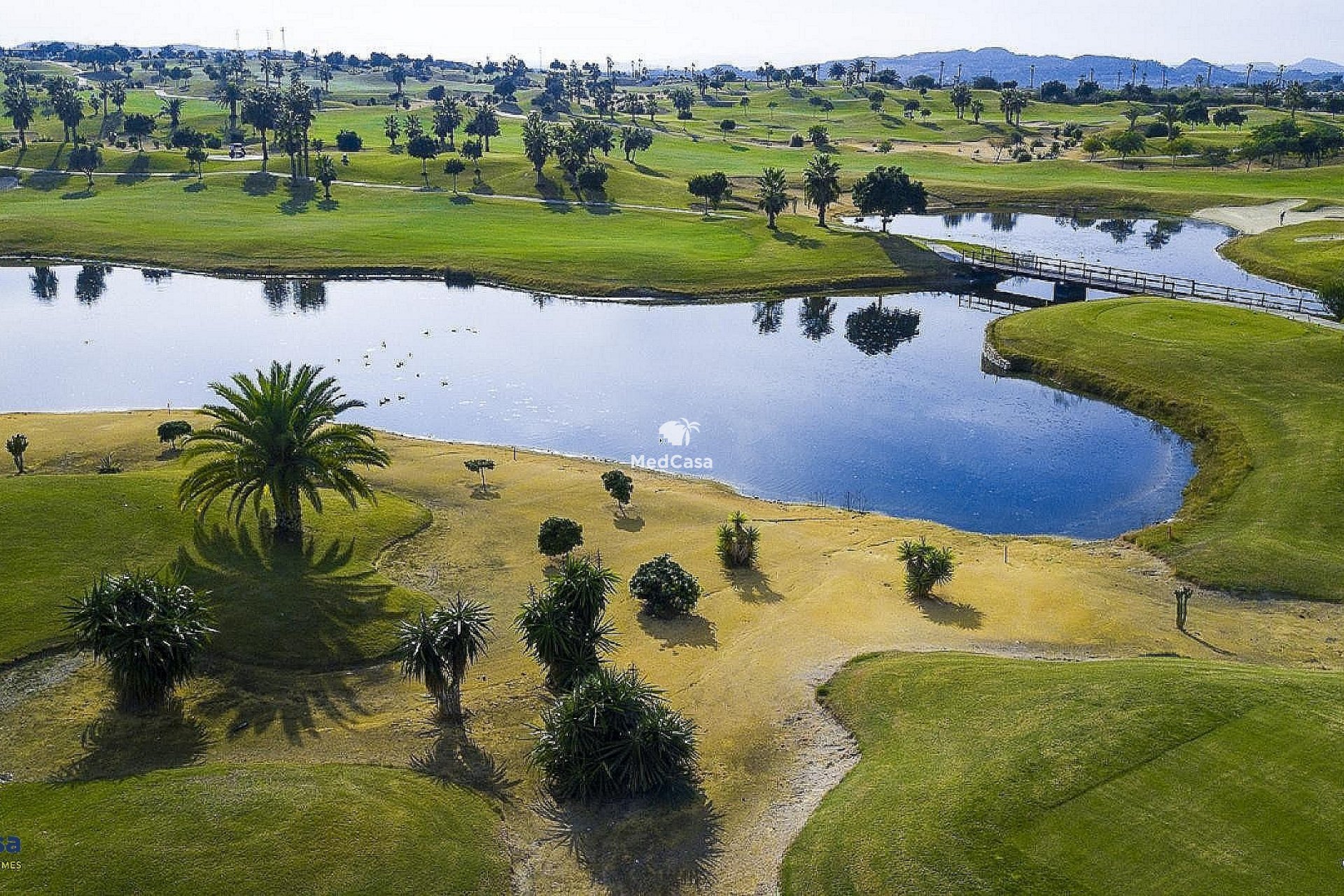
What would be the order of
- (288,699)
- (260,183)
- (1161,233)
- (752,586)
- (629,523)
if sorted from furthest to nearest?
1. (260,183)
2. (1161,233)
3. (629,523)
4. (752,586)
5. (288,699)

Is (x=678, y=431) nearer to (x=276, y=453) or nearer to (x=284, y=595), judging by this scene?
(x=276, y=453)

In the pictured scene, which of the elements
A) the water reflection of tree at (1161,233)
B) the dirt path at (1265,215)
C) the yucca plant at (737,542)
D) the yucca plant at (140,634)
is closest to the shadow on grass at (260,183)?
the water reflection of tree at (1161,233)

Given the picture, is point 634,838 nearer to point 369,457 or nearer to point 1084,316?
point 369,457

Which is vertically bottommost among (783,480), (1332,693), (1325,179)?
(783,480)

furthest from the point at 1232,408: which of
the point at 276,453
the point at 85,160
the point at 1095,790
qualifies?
the point at 85,160

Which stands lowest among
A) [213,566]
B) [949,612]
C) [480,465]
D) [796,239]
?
[949,612]

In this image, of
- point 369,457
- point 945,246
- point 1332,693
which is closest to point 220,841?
point 369,457
